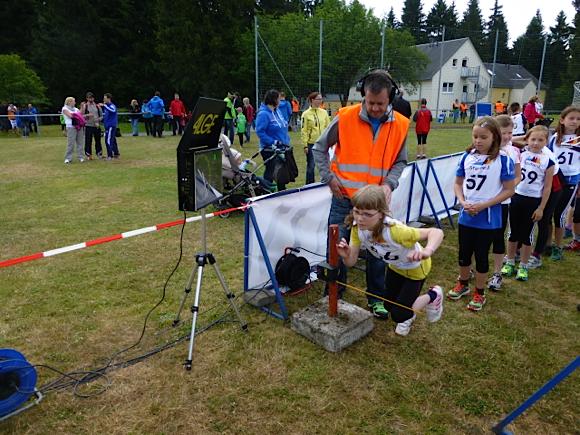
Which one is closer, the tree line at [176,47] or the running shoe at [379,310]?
the running shoe at [379,310]

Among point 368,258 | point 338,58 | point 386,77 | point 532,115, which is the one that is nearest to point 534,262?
point 368,258

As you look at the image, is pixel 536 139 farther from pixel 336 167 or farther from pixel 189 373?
pixel 189 373

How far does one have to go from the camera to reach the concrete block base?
3.19 m

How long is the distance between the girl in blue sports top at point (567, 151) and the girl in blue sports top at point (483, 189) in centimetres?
168

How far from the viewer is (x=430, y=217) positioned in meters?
6.32

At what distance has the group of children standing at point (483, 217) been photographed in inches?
112

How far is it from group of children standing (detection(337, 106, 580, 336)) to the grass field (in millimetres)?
329

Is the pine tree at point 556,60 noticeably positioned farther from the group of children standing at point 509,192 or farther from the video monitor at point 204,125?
the video monitor at point 204,125

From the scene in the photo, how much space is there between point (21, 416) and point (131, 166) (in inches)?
390

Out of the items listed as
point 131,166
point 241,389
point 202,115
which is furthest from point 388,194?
point 131,166

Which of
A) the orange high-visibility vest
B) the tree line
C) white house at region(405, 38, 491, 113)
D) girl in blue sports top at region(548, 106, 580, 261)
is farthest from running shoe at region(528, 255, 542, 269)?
white house at region(405, 38, 491, 113)

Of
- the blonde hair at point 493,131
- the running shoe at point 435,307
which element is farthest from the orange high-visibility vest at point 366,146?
the running shoe at point 435,307

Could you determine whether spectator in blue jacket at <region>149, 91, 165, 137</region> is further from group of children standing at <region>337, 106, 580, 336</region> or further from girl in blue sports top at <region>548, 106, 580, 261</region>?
girl in blue sports top at <region>548, 106, 580, 261</region>

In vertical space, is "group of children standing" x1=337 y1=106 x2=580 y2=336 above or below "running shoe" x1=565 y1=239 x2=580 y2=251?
above
